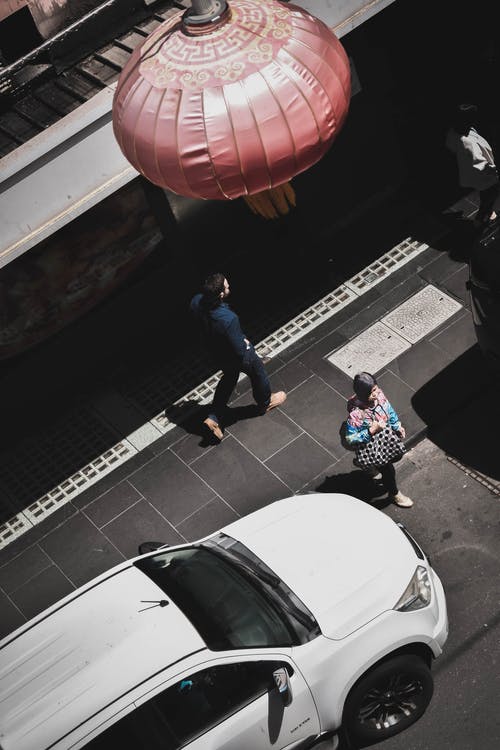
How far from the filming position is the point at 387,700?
25.9ft

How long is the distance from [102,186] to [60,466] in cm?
331

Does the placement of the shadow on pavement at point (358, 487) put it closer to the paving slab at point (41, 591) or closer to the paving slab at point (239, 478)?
the paving slab at point (239, 478)

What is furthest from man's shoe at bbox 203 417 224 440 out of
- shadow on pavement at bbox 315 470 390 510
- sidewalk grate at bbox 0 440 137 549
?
shadow on pavement at bbox 315 470 390 510

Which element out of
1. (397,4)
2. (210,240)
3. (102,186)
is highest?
(102,186)

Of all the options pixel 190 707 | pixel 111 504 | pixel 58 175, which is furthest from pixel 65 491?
pixel 190 707

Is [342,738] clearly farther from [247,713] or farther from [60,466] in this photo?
[60,466]

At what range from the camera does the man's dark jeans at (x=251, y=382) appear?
10305mm

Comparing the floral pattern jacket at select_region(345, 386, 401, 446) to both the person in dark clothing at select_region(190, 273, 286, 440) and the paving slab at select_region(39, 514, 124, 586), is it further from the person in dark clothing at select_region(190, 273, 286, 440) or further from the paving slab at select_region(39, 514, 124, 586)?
the paving slab at select_region(39, 514, 124, 586)

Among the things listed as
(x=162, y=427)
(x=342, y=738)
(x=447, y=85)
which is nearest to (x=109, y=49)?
(x=162, y=427)

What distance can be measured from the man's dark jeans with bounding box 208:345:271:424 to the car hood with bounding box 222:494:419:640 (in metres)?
2.03

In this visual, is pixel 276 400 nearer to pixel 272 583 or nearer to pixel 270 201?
pixel 270 201

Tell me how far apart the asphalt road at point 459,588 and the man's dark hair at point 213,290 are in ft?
8.24

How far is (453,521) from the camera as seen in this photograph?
374 inches

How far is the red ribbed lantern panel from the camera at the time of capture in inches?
258
